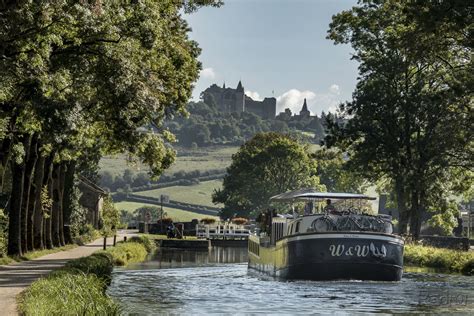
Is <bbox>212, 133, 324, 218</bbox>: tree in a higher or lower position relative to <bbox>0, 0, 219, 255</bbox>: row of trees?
higher

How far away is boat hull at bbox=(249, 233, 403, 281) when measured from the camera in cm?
3797

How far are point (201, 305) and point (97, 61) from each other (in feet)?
30.7

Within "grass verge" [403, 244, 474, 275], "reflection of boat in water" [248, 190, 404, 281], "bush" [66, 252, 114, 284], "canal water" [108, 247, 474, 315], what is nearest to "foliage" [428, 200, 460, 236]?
"grass verge" [403, 244, 474, 275]

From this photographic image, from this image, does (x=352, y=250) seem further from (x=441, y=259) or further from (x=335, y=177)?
(x=335, y=177)

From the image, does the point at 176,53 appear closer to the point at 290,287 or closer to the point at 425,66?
the point at 290,287

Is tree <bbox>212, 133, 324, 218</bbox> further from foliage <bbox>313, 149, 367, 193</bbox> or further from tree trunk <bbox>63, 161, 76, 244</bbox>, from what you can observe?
tree trunk <bbox>63, 161, 76, 244</bbox>

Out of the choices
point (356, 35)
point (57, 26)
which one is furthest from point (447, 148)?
point (57, 26)

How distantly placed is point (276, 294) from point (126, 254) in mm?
22468

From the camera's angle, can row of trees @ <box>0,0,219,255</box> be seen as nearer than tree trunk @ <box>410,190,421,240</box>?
Yes

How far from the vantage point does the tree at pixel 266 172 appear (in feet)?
441

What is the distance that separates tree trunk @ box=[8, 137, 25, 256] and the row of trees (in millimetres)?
46

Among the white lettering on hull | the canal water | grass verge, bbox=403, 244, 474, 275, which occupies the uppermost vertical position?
the white lettering on hull

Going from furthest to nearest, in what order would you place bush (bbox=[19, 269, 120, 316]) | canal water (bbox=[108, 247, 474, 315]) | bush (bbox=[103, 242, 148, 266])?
bush (bbox=[103, 242, 148, 266]) → canal water (bbox=[108, 247, 474, 315]) → bush (bbox=[19, 269, 120, 316])

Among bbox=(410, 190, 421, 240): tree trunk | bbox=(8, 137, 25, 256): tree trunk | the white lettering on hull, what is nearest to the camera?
the white lettering on hull
